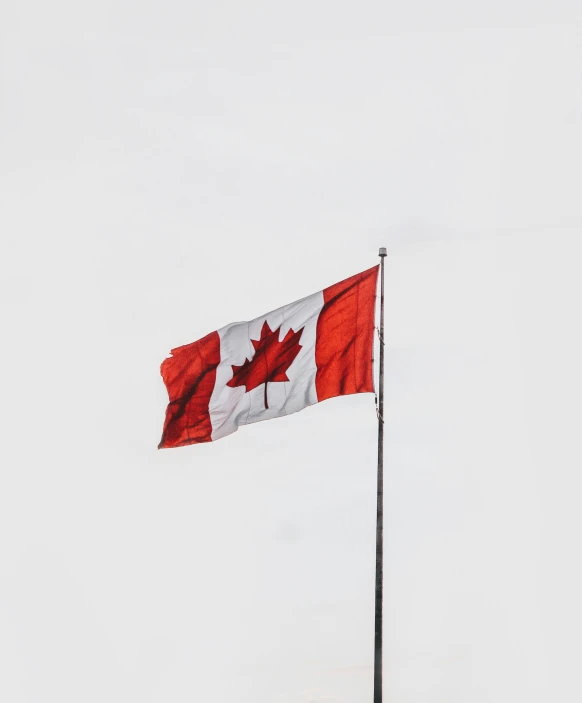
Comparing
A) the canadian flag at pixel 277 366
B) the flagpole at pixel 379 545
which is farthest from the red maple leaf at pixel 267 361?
the flagpole at pixel 379 545

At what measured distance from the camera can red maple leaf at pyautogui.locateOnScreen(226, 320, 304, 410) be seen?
20062 millimetres

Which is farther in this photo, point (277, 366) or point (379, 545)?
point (277, 366)

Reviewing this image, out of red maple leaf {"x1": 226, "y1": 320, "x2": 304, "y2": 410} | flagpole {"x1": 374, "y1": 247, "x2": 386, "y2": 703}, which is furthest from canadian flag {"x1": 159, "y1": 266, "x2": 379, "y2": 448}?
flagpole {"x1": 374, "y1": 247, "x2": 386, "y2": 703}

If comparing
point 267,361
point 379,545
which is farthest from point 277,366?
point 379,545

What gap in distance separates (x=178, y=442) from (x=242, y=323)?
9.73 feet

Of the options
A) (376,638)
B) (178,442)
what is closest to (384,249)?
(178,442)

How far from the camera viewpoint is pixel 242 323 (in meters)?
20.4

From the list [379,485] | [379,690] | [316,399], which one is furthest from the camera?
[316,399]

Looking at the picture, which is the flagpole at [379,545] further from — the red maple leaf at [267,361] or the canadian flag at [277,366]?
the red maple leaf at [267,361]

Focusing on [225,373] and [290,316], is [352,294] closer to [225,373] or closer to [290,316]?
[290,316]

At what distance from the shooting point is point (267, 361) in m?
20.1

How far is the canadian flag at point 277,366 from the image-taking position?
1991 centimetres

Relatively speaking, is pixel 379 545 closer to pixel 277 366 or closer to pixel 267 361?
pixel 277 366

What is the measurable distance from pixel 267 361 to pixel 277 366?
0.25 m
